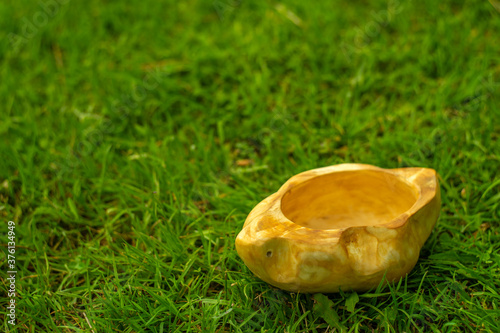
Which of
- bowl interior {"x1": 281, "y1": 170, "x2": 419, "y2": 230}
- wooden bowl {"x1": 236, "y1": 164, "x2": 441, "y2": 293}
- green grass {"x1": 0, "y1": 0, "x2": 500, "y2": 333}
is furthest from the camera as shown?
bowl interior {"x1": 281, "y1": 170, "x2": 419, "y2": 230}

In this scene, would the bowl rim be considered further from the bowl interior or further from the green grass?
the green grass

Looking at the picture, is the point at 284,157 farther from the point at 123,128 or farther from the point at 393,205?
the point at 123,128

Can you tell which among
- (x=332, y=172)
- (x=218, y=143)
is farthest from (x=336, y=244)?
(x=218, y=143)

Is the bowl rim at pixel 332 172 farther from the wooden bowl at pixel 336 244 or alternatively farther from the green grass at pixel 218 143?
the green grass at pixel 218 143

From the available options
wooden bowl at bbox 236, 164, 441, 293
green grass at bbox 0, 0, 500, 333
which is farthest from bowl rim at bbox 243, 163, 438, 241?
green grass at bbox 0, 0, 500, 333

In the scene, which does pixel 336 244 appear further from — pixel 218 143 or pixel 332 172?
pixel 218 143

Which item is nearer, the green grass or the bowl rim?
the bowl rim

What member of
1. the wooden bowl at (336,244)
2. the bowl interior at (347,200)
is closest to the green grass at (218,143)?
the wooden bowl at (336,244)
